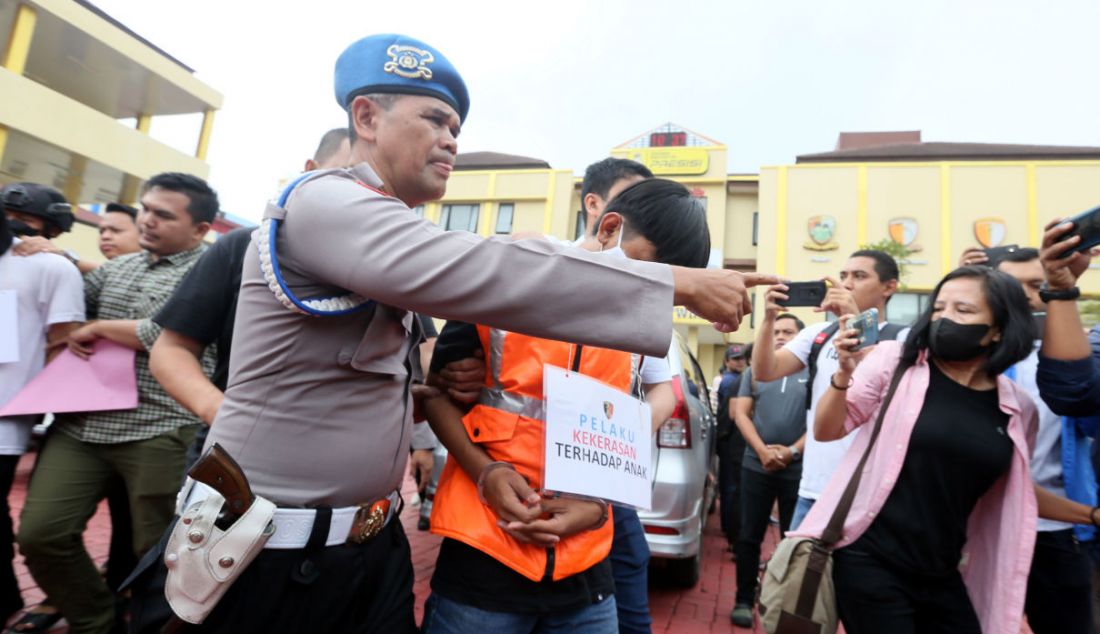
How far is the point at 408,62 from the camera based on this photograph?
1.27 metres

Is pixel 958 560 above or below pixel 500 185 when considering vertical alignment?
below

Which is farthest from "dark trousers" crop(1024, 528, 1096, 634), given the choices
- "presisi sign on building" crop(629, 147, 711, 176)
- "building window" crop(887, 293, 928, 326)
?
"presisi sign on building" crop(629, 147, 711, 176)

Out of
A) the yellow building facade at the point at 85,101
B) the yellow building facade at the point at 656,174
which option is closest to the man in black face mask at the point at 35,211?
the yellow building facade at the point at 85,101

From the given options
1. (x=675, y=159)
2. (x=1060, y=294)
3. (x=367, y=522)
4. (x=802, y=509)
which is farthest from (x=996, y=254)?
(x=675, y=159)

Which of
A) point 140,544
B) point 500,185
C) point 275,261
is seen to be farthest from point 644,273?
point 500,185

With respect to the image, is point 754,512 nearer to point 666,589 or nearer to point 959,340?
point 666,589

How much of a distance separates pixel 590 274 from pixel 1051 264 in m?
1.73

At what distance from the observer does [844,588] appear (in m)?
2.04

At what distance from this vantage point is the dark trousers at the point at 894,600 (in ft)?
6.41

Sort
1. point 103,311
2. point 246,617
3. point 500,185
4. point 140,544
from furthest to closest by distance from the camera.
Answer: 1. point 500,185
2. point 103,311
3. point 140,544
4. point 246,617

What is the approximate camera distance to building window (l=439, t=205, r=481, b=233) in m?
26.5

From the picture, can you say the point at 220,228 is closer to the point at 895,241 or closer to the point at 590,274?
the point at 895,241

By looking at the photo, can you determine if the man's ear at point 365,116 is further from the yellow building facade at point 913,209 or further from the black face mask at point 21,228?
the yellow building facade at point 913,209

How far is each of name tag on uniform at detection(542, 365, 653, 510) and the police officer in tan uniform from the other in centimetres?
32
